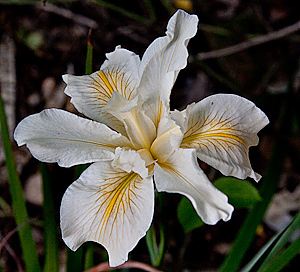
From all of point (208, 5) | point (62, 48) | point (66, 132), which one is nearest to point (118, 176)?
point (66, 132)

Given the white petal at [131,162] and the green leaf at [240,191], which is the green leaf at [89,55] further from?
the green leaf at [240,191]

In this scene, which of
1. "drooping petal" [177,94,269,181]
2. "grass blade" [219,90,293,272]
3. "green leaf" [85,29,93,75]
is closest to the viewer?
"drooping petal" [177,94,269,181]

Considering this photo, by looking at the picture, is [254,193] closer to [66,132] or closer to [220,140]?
[220,140]

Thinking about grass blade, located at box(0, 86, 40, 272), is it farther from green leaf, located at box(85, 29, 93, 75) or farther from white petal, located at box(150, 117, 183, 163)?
white petal, located at box(150, 117, 183, 163)

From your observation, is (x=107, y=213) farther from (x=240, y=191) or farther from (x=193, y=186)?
(x=240, y=191)

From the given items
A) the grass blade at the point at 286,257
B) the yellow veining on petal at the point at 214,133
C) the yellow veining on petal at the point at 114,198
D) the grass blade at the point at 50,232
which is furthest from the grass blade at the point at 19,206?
the grass blade at the point at 286,257

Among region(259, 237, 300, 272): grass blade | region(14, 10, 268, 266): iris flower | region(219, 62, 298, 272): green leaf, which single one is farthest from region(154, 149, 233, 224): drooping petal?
region(219, 62, 298, 272): green leaf
